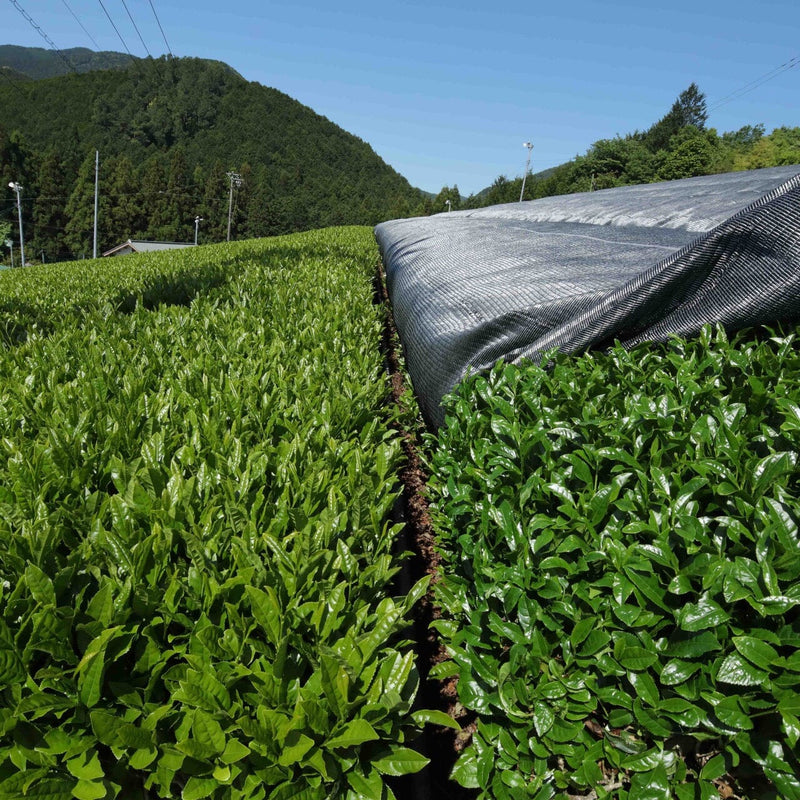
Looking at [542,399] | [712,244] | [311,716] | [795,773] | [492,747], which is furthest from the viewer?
[712,244]

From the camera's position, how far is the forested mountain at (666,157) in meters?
49.7

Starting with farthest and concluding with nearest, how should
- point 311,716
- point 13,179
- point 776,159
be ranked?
1. point 13,179
2. point 776,159
3. point 311,716

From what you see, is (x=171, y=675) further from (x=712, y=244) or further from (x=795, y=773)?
(x=712, y=244)

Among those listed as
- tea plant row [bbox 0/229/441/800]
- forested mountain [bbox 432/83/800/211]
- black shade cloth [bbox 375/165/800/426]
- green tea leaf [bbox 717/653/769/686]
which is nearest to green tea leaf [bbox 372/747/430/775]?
tea plant row [bbox 0/229/441/800]

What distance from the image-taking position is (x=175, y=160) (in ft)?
227

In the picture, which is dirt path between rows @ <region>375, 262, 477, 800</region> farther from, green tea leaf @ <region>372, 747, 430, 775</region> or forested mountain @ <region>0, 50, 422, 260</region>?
forested mountain @ <region>0, 50, 422, 260</region>

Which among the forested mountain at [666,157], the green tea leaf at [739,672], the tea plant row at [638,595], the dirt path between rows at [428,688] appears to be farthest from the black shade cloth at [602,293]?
the forested mountain at [666,157]

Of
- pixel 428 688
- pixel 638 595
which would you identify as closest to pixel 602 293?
pixel 638 595

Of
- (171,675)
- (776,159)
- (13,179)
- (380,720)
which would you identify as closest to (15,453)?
(171,675)

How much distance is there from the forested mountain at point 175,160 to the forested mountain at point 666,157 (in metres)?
14.8

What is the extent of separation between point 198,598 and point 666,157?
68.1m

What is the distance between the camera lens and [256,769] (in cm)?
110

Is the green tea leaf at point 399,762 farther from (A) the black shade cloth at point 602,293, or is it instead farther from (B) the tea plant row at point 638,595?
(A) the black shade cloth at point 602,293

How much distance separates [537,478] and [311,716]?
0.96 metres
